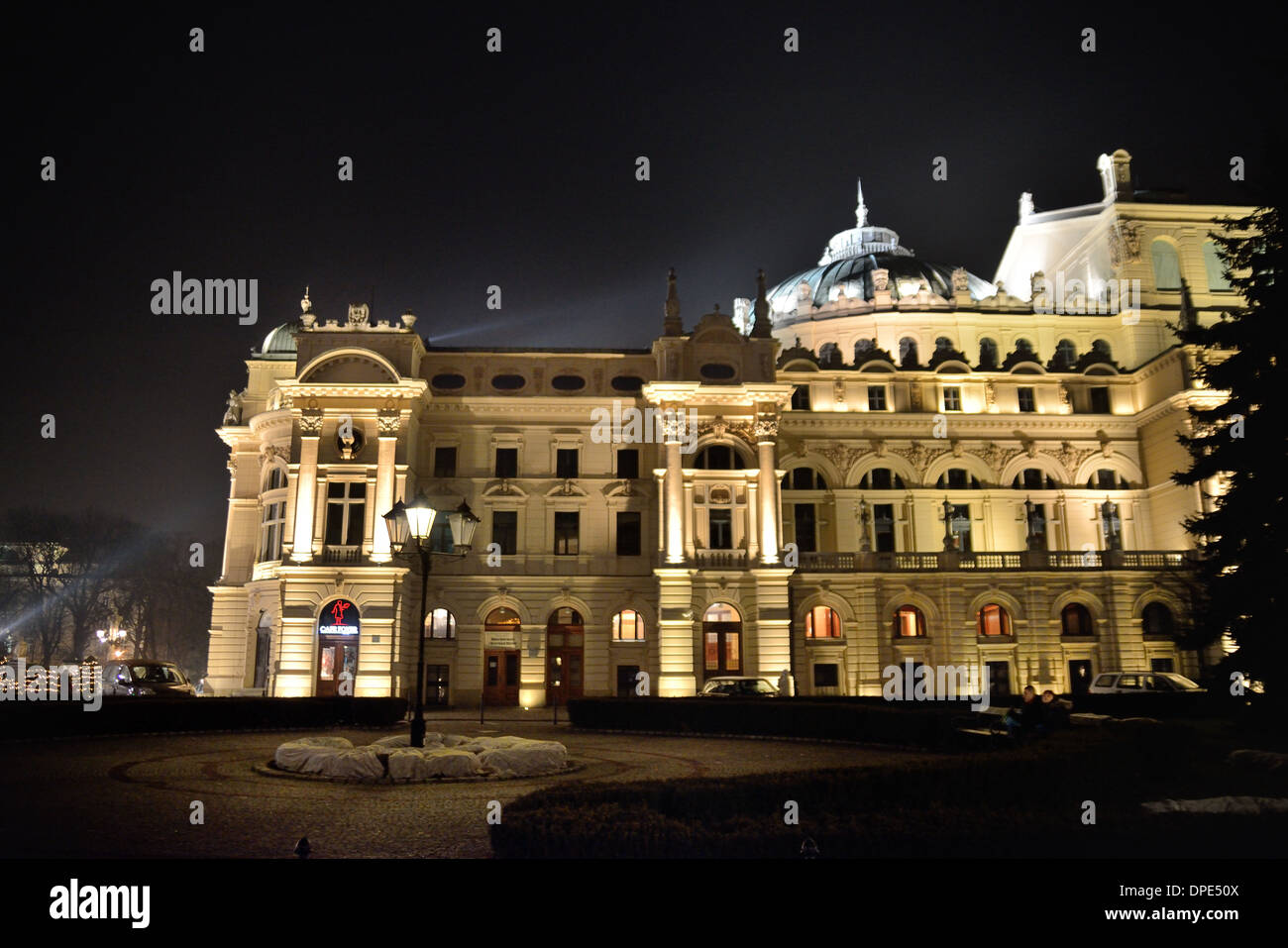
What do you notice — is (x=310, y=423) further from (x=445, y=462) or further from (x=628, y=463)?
(x=628, y=463)

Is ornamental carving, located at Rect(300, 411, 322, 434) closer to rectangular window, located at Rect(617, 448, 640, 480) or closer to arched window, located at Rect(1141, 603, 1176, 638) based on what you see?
rectangular window, located at Rect(617, 448, 640, 480)

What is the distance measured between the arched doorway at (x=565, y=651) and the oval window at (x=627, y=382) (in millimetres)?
11978

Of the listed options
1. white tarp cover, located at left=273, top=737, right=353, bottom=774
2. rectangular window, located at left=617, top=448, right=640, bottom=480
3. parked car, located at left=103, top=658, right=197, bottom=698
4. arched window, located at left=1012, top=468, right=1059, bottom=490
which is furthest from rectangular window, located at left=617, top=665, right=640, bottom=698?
white tarp cover, located at left=273, top=737, right=353, bottom=774

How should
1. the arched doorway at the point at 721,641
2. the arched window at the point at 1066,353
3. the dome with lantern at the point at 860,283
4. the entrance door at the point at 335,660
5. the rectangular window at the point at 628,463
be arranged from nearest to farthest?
the entrance door at the point at 335,660 < the arched doorway at the point at 721,641 < the rectangular window at the point at 628,463 < the arched window at the point at 1066,353 < the dome with lantern at the point at 860,283

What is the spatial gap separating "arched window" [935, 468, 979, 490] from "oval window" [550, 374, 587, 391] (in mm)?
20548

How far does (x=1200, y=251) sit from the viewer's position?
197ft

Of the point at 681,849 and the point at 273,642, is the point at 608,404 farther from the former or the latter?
the point at 681,849

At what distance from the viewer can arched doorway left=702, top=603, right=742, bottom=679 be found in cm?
4747

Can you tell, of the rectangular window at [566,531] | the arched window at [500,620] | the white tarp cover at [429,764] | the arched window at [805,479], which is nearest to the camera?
the white tarp cover at [429,764]

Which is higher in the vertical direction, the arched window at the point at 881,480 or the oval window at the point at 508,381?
the oval window at the point at 508,381

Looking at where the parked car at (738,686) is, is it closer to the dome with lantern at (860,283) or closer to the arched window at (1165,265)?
the dome with lantern at (860,283)

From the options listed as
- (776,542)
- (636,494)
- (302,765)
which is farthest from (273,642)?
(302,765)

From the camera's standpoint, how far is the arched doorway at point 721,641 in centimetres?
4747

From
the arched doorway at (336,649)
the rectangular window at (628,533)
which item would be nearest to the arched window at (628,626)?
the rectangular window at (628,533)
